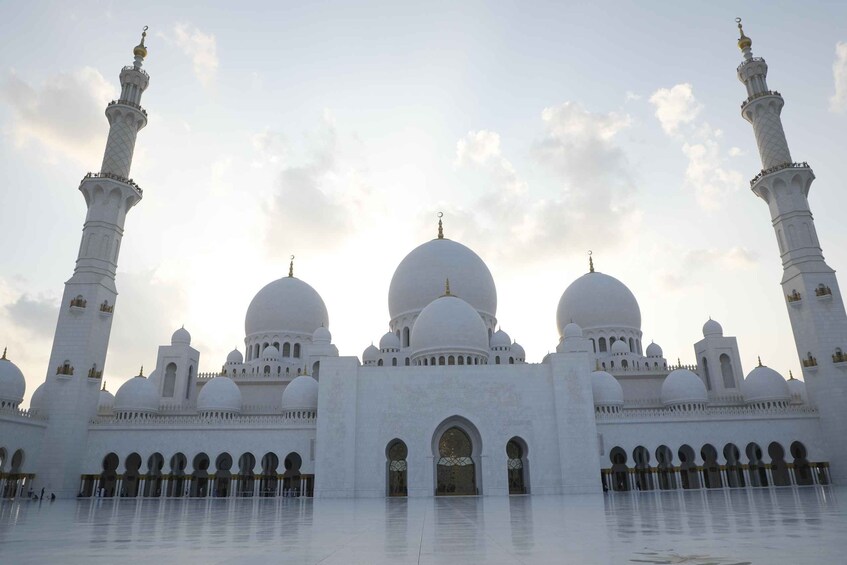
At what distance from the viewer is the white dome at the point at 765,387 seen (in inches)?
1182

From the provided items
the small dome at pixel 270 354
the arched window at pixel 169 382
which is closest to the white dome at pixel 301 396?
the small dome at pixel 270 354

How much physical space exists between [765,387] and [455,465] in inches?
707

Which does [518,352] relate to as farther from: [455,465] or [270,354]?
[270,354]

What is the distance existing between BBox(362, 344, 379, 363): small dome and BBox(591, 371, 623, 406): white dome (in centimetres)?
1285

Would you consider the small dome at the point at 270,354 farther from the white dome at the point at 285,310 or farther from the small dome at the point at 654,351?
the small dome at the point at 654,351

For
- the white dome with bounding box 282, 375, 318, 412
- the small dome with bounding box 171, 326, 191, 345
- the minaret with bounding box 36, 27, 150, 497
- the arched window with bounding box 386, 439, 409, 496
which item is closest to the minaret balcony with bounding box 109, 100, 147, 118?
the minaret with bounding box 36, 27, 150, 497

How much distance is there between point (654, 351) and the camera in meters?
36.2

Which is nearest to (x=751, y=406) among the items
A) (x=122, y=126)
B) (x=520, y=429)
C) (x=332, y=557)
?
(x=520, y=429)

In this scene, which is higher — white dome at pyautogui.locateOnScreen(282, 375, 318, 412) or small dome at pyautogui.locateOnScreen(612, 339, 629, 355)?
small dome at pyautogui.locateOnScreen(612, 339, 629, 355)

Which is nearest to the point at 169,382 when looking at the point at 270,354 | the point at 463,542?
the point at 270,354

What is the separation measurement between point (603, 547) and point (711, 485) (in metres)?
26.6

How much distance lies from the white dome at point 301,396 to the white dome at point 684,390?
745 inches

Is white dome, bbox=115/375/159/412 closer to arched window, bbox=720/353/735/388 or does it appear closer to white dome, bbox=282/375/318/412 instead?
white dome, bbox=282/375/318/412

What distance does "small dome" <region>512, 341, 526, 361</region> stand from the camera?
3406 cm
